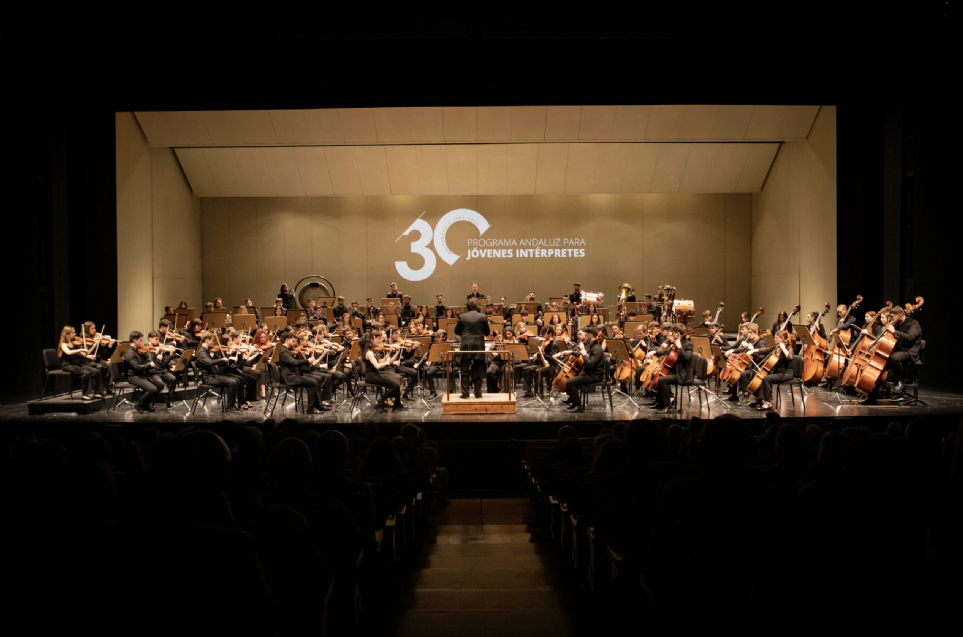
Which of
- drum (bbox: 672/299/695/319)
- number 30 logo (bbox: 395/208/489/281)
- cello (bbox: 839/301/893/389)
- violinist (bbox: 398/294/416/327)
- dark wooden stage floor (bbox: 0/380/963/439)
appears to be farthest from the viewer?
number 30 logo (bbox: 395/208/489/281)

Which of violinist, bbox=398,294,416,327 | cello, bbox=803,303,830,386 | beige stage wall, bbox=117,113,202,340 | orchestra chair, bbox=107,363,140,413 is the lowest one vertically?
orchestra chair, bbox=107,363,140,413

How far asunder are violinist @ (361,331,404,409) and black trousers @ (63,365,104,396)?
3.79 m

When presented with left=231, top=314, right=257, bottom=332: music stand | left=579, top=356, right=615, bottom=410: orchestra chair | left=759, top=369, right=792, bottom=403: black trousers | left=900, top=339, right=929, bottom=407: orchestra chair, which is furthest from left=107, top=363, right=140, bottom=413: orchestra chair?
left=900, top=339, right=929, bottom=407: orchestra chair

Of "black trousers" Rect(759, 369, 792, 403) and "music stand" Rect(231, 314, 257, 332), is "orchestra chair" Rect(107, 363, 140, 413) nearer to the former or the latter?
"music stand" Rect(231, 314, 257, 332)

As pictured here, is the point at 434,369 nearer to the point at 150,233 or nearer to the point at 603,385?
the point at 603,385

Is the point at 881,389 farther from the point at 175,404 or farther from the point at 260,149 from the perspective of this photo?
the point at 260,149

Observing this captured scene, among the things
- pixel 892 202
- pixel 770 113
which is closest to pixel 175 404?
pixel 892 202

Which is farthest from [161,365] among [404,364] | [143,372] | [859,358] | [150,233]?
[859,358]

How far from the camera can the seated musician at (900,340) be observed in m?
9.05

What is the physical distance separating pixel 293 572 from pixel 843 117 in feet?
42.8

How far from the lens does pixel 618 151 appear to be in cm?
1762

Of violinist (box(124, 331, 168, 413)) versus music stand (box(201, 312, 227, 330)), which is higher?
music stand (box(201, 312, 227, 330))

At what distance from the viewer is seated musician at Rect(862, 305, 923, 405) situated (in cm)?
905

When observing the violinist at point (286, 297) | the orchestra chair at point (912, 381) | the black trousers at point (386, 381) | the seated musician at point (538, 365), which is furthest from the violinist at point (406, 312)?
the orchestra chair at point (912, 381)
